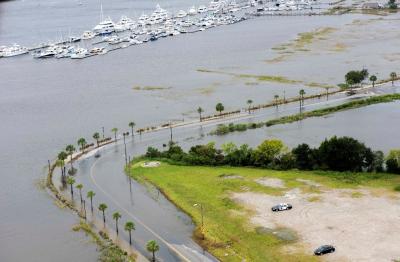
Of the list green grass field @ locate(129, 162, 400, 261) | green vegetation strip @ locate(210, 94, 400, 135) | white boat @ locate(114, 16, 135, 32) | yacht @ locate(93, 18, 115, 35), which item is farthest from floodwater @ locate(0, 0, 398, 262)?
white boat @ locate(114, 16, 135, 32)

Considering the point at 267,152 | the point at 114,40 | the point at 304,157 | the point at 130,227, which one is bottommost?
the point at 130,227

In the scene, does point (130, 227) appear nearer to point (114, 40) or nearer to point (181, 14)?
point (114, 40)

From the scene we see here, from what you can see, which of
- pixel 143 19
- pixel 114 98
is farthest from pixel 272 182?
pixel 143 19

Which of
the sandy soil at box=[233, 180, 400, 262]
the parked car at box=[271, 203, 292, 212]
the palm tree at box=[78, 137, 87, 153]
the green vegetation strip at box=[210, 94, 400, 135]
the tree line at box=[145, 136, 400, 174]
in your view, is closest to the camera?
the sandy soil at box=[233, 180, 400, 262]

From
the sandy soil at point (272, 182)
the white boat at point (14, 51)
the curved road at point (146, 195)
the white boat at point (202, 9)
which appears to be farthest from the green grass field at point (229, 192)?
the white boat at point (202, 9)

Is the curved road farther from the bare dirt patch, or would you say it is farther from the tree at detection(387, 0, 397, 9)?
Answer: the tree at detection(387, 0, 397, 9)

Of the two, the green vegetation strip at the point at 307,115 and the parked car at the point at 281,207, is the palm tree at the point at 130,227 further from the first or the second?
the green vegetation strip at the point at 307,115
